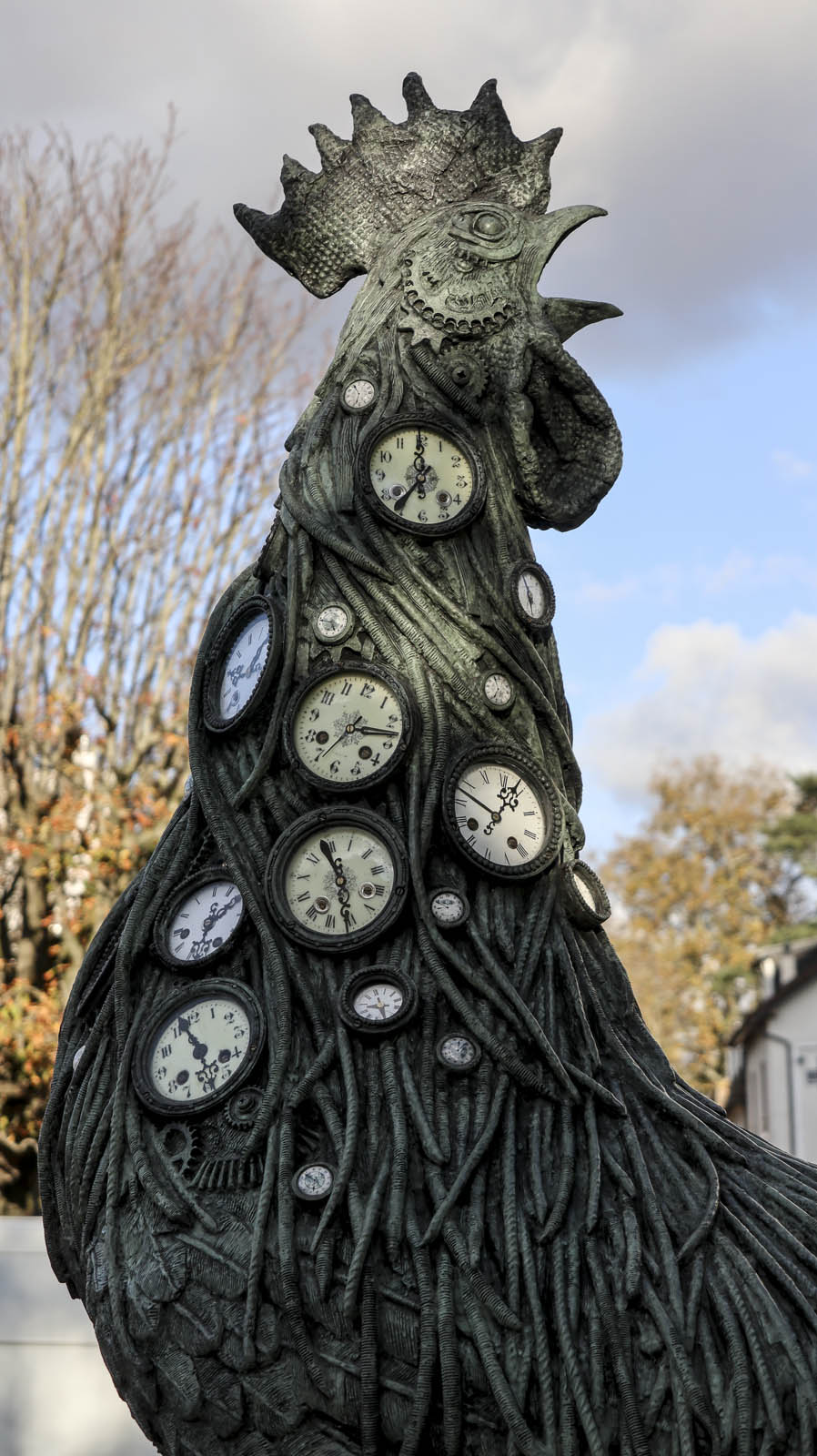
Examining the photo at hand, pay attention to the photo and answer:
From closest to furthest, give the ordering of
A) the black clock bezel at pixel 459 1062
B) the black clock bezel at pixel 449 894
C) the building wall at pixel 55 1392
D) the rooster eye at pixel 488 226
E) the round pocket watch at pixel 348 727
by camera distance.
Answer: the black clock bezel at pixel 459 1062 < the black clock bezel at pixel 449 894 < the round pocket watch at pixel 348 727 < the rooster eye at pixel 488 226 < the building wall at pixel 55 1392

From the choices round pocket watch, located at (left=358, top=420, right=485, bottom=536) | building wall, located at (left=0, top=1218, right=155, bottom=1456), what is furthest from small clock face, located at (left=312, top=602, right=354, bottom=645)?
building wall, located at (left=0, top=1218, right=155, bottom=1456)

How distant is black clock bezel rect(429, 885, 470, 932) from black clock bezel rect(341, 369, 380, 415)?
1.17 metres

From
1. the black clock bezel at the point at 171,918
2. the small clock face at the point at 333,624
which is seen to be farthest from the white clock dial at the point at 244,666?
the black clock bezel at the point at 171,918

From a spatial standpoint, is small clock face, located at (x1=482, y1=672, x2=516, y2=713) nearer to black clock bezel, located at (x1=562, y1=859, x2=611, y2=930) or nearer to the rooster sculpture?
the rooster sculpture

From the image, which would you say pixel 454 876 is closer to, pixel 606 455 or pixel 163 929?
pixel 163 929

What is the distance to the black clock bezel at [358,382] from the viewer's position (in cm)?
374

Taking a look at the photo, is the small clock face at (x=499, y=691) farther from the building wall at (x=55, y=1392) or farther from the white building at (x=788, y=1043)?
the white building at (x=788, y=1043)

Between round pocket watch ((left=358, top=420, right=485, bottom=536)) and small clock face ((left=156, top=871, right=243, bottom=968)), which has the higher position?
round pocket watch ((left=358, top=420, right=485, bottom=536))

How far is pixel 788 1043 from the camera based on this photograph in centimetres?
2211

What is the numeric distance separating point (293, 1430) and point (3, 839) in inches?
356

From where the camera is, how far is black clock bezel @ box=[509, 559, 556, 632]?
11.8 ft

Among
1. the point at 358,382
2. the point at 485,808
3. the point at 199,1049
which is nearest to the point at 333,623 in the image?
the point at 485,808

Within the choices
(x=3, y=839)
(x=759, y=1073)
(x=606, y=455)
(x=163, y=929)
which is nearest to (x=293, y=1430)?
(x=163, y=929)

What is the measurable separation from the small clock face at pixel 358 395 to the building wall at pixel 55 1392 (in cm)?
333
